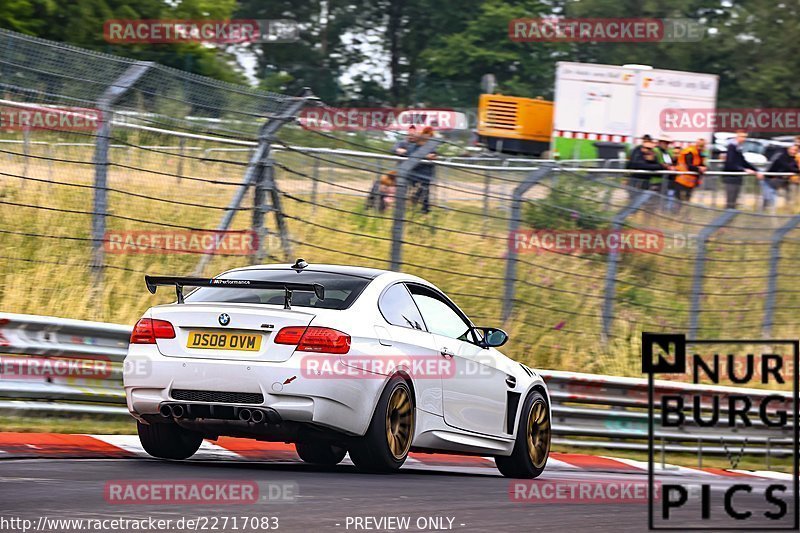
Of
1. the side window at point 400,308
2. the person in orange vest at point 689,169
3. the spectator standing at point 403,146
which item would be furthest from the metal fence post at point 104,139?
the person in orange vest at point 689,169

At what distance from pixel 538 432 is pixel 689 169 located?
12709mm

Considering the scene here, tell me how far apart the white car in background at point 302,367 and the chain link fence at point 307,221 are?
12.1 feet

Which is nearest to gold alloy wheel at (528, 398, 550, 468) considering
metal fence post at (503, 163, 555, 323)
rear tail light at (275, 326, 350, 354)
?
rear tail light at (275, 326, 350, 354)

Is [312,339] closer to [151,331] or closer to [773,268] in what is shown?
[151,331]

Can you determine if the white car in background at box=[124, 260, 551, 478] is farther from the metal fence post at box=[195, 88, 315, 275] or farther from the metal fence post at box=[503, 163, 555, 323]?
the metal fence post at box=[503, 163, 555, 323]

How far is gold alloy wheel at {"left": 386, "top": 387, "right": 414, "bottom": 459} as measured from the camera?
29.8 feet

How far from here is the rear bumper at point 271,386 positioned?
337 inches

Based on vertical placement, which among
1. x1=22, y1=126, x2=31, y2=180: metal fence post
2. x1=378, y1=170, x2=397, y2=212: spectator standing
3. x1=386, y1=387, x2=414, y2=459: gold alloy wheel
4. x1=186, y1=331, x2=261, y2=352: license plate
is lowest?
x1=386, y1=387, x2=414, y2=459: gold alloy wheel

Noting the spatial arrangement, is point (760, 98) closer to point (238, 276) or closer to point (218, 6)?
point (218, 6)

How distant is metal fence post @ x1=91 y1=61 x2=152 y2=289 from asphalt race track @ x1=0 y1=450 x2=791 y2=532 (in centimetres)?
379

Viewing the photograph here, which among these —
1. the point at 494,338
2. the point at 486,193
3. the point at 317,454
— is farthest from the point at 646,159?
the point at 317,454

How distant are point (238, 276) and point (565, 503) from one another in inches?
108

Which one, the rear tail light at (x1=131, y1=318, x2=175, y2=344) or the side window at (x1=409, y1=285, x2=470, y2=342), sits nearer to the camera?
the rear tail light at (x1=131, y1=318, x2=175, y2=344)

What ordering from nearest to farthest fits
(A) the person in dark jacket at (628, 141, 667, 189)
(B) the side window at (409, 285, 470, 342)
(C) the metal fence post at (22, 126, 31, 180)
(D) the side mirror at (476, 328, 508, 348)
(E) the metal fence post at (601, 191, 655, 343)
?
1. (B) the side window at (409, 285, 470, 342)
2. (D) the side mirror at (476, 328, 508, 348)
3. (C) the metal fence post at (22, 126, 31, 180)
4. (E) the metal fence post at (601, 191, 655, 343)
5. (A) the person in dark jacket at (628, 141, 667, 189)
